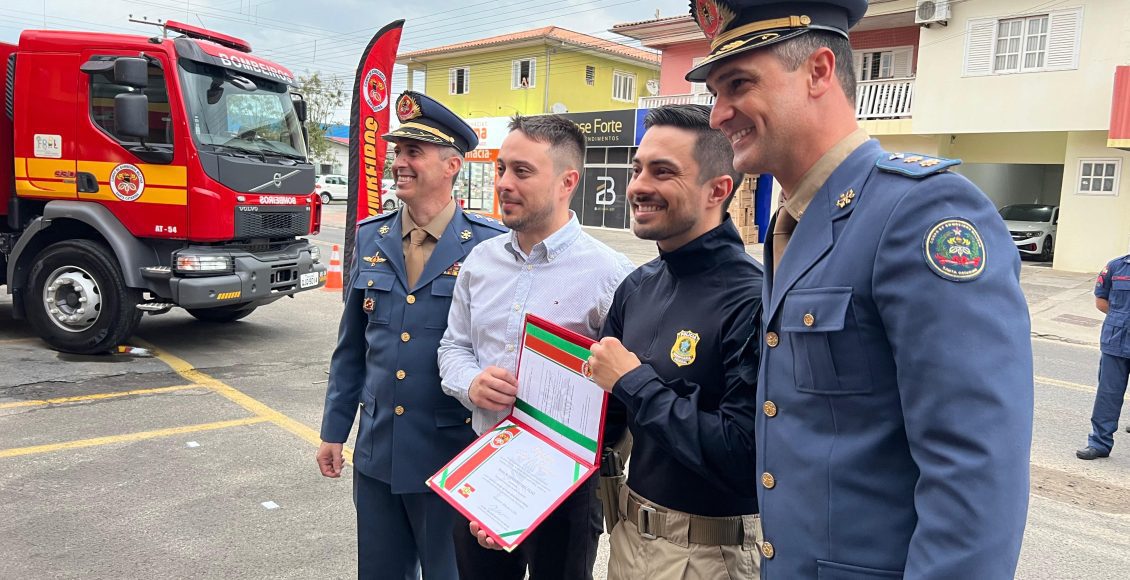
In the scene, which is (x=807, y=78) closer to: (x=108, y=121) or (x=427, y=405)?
(x=427, y=405)

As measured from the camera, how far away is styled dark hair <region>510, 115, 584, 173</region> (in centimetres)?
242

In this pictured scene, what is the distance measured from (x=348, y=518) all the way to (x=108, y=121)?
16.2 feet

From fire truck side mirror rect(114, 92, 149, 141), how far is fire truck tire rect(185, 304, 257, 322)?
103 inches

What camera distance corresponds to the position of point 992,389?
44.1 inches

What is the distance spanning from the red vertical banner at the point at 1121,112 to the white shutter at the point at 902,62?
627 centimetres

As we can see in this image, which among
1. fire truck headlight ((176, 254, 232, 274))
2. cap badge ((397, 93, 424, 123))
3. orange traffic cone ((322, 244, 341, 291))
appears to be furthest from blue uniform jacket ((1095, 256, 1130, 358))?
orange traffic cone ((322, 244, 341, 291))

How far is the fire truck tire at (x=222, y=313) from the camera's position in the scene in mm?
8836

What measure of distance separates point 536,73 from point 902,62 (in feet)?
54.4

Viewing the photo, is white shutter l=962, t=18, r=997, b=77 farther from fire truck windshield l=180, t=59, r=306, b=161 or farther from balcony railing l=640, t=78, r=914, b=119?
fire truck windshield l=180, t=59, r=306, b=161

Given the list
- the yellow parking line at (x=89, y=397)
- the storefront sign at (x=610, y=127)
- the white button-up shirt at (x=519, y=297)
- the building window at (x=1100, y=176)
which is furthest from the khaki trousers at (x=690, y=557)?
the storefront sign at (x=610, y=127)

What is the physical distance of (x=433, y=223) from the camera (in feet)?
9.09

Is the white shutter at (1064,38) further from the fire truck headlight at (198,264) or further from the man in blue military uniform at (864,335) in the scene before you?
the man in blue military uniform at (864,335)

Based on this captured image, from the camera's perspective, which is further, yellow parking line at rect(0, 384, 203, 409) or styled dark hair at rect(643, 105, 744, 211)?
yellow parking line at rect(0, 384, 203, 409)

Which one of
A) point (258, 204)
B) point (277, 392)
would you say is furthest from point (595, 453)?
point (258, 204)
